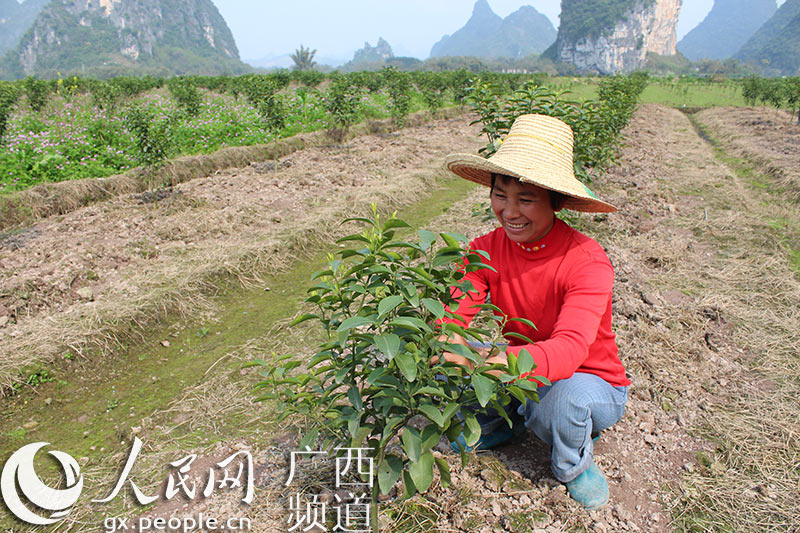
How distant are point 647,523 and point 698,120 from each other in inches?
852

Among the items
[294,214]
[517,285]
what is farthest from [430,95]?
[517,285]

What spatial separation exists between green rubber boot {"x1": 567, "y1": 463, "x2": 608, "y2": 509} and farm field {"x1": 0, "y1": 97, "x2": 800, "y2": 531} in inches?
1.8

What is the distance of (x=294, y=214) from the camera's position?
5.93 metres

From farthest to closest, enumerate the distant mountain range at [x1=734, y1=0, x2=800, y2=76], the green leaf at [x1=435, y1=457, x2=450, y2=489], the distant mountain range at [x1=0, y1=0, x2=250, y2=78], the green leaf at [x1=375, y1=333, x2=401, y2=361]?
the distant mountain range at [x1=734, y1=0, x2=800, y2=76] < the distant mountain range at [x1=0, y1=0, x2=250, y2=78] < the green leaf at [x1=435, y1=457, x2=450, y2=489] < the green leaf at [x1=375, y1=333, x2=401, y2=361]

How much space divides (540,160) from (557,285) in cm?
49

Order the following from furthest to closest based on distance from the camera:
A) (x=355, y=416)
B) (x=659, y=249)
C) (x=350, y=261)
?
(x=350, y=261) → (x=659, y=249) → (x=355, y=416)

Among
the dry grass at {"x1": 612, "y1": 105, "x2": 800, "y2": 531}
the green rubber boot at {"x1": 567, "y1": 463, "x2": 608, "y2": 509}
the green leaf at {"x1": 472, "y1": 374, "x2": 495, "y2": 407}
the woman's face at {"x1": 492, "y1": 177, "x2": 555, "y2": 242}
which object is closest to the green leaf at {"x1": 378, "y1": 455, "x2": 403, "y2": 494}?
the green leaf at {"x1": 472, "y1": 374, "x2": 495, "y2": 407}

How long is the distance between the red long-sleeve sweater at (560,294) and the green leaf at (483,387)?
318mm

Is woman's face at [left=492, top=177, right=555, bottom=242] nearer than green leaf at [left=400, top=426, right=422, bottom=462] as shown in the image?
No

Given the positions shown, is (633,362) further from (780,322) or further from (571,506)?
(780,322)

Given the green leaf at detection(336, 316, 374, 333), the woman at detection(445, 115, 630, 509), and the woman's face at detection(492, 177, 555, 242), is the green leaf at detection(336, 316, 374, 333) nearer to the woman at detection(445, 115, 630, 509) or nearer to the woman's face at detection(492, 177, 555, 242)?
the woman at detection(445, 115, 630, 509)

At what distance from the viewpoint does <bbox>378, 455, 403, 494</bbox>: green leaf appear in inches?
58.5

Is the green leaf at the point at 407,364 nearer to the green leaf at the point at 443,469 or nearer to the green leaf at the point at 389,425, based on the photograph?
the green leaf at the point at 389,425

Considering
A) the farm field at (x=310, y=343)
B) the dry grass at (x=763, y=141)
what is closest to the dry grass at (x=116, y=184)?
the farm field at (x=310, y=343)
